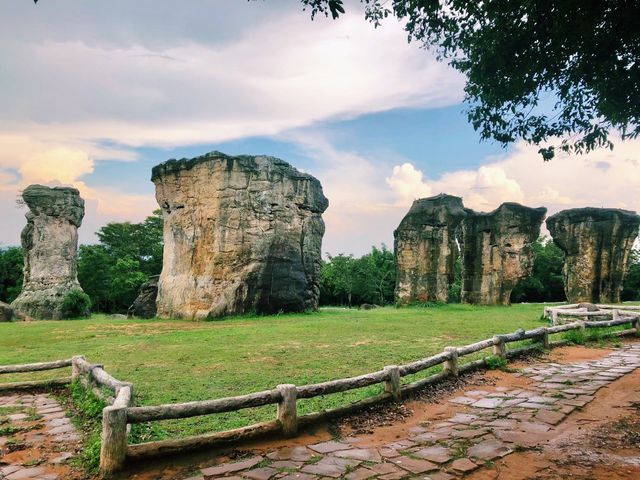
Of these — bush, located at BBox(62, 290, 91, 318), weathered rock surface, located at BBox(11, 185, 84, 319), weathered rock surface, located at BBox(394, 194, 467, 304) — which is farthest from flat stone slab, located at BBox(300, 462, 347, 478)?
weathered rock surface, located at BBox(11, 185, 84, 319)

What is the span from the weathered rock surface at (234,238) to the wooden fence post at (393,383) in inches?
621

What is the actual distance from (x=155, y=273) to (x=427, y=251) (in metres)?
27.0

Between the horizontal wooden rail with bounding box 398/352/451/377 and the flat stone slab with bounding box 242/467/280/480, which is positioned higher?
the horizontal wooden rail with bounding box 398/352/451/377

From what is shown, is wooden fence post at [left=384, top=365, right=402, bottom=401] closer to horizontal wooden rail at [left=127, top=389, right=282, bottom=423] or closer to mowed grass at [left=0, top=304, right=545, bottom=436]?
mowed grass at [left=0, top=304, right=545, bottom=436]

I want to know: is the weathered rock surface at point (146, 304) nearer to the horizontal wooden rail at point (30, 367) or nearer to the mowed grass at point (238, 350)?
the mowed grass at point (238, 350)

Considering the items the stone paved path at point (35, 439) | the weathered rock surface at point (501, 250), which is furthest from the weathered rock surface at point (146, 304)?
the weathered rock surface at point (501, 250)

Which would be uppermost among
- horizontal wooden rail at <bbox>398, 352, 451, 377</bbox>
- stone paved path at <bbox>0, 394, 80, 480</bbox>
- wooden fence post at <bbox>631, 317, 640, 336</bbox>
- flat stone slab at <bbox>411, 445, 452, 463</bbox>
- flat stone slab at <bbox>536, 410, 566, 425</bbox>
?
wooden fence post at <bbox>631, 317, 640, 336</bbox>

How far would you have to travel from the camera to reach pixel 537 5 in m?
6.50

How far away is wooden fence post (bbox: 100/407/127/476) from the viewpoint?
480 centimetres

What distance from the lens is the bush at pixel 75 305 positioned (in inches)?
1059

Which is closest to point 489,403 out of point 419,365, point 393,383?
point 419,365

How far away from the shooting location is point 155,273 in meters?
44.6

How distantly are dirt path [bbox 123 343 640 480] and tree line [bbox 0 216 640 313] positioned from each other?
30812mm

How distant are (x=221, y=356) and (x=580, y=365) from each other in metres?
7.89
